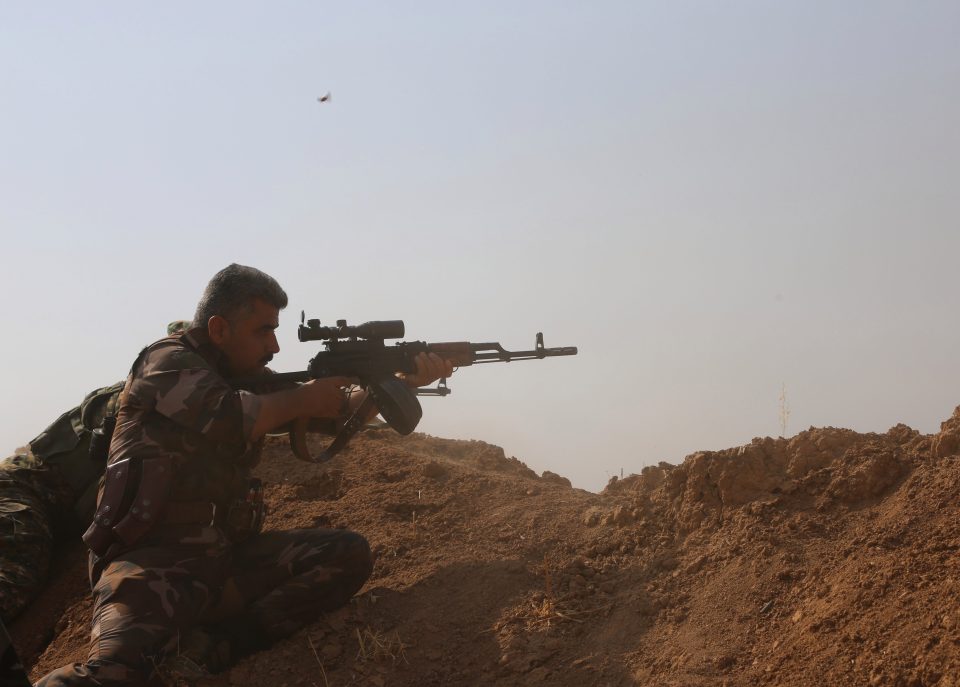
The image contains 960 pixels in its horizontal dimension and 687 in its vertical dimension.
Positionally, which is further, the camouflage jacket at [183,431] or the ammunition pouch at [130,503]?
the camouflage jacket at [183,431]

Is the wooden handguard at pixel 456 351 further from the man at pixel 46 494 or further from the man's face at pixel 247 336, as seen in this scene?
the man at pixel 46 494

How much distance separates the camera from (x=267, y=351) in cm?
534

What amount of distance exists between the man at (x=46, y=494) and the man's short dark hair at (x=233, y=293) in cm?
48

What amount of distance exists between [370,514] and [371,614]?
1174 mm

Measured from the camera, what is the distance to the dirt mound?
12.9 ft

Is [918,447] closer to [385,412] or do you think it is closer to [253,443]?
[385,412]

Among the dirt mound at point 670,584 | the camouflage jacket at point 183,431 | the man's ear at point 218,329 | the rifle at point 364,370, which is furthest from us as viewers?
the rifle at point 364,370

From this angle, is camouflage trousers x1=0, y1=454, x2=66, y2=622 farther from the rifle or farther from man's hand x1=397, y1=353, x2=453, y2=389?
man's hand x1=397, y1=353, x2=453, y2=389

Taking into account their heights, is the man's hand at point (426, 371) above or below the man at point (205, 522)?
above

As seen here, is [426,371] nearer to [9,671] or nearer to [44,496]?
[44,496]

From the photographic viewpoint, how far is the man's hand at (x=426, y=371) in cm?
613

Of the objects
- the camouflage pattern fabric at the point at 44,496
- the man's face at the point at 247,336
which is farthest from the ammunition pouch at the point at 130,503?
the camouflage pattern fabric at the point at 44,496

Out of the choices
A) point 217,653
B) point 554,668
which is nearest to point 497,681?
point 554,668

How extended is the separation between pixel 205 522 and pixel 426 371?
186 centimetres
